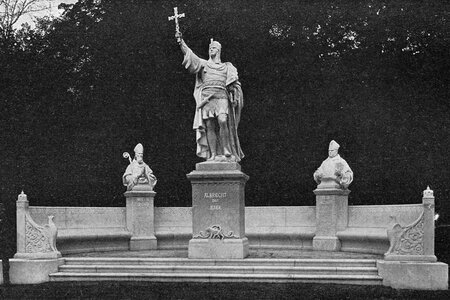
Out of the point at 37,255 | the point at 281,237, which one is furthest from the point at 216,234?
the point at 281,237

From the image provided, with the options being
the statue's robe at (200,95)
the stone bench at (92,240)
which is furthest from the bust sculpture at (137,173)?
the statue's robe at (200,95)

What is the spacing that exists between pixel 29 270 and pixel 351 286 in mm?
5963

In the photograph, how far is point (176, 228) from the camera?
62.8 ft

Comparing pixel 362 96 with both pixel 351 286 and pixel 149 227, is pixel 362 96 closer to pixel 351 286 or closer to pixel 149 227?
pixel 149 227

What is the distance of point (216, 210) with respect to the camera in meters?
14.9

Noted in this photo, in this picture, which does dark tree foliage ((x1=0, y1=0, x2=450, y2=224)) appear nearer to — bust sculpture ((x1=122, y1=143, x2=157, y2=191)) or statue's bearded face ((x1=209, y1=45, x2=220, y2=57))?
bust sculpture ((x1=122, y1=143, x2=157, y2=191))

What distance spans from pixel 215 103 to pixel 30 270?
15.8 feet

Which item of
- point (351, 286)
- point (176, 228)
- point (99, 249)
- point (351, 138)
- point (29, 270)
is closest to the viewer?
point (351, 286)

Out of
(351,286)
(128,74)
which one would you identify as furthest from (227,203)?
(128,74)

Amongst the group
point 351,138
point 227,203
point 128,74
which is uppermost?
point 128,74

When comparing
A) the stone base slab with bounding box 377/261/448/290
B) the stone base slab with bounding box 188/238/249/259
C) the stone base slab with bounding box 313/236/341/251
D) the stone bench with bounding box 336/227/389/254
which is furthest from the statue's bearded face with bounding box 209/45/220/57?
the stone base slab with bounding box 377/261/448/290

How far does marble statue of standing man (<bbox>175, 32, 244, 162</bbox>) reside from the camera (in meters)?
15.1

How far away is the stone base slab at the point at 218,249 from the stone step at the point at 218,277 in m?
1.09

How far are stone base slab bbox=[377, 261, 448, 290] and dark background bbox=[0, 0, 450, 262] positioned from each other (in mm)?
14226
